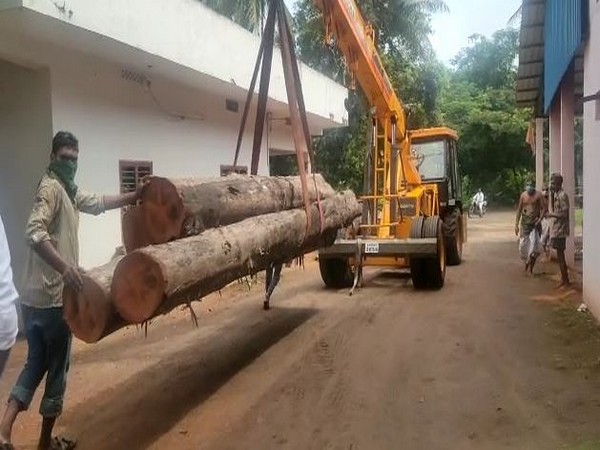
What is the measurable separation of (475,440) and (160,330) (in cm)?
425

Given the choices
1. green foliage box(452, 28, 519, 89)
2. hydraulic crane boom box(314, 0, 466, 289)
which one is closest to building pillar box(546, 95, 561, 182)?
hydraulic crane boom box(314, 0, 466, 289)

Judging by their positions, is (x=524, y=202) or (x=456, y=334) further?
(x=524, y=202)

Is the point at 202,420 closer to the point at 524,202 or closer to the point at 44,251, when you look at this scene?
the point at 44,251

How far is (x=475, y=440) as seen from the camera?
13.1 ft

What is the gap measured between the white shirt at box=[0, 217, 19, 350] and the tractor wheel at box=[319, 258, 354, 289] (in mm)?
7032

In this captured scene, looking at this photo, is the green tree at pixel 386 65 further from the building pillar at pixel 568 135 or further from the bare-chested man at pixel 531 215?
the building pillar at pixel 568 135

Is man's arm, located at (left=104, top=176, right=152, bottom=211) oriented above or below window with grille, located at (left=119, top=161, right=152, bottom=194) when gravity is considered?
below

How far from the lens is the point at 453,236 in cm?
1188

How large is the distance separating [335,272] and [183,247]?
603 centimetres

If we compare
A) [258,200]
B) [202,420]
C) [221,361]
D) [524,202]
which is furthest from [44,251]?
[524,202]

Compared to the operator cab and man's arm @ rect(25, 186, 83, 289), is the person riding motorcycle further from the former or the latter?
man's arm @ rect(25, 186, 83, 289)

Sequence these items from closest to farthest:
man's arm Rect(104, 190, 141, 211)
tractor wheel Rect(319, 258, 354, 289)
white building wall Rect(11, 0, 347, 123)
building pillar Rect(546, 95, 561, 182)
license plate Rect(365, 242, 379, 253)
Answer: man's arm Rect(104, 190, 141, 211), white building wall Rect(11, 0, 347, 123), license plate Rect(365, 242, 379, 253), tractor wheel Rect(319, 258, 354, 289), building pillar Rect(546, 95, 561, 182)

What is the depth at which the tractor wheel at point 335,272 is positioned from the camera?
384 inches

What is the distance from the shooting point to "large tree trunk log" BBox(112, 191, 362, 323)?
3656 millimetres
